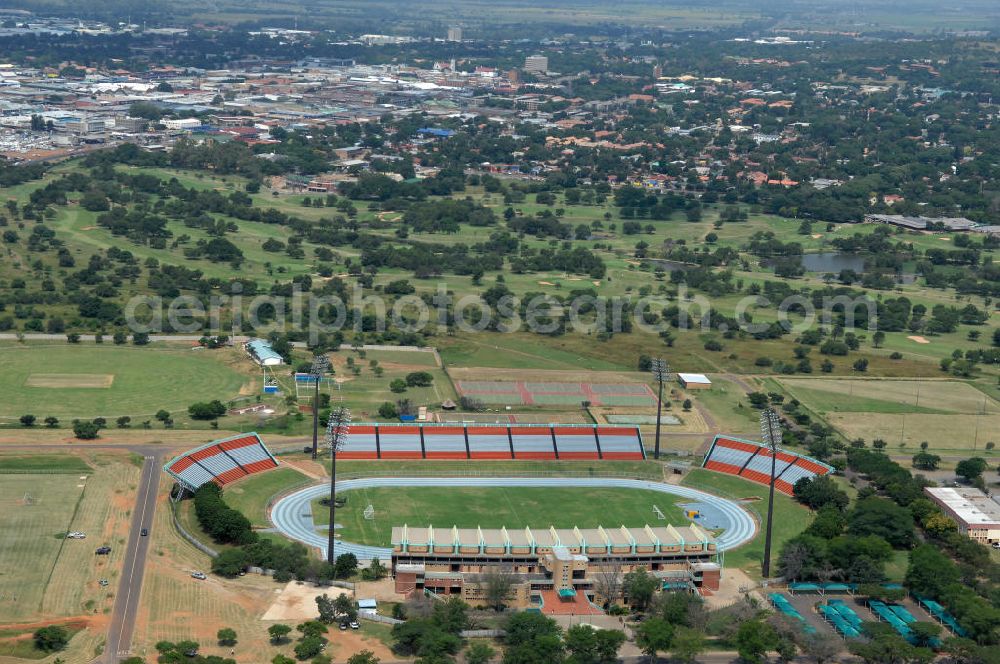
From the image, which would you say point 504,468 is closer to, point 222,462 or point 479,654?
point 222,462

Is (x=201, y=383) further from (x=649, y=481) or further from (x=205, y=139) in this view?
(x=205, y=139)

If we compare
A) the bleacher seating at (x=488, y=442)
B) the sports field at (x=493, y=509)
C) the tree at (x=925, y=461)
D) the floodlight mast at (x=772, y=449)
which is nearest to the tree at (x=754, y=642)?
the floodlight mast at (x=772, y=449)

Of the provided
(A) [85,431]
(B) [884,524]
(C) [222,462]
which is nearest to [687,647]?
(B) [884,524]

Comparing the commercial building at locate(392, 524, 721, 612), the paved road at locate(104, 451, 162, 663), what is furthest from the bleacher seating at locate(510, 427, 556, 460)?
the paved road at locate(104, 451, 162, 663)

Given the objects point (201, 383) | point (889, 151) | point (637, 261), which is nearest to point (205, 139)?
point (637, 261)

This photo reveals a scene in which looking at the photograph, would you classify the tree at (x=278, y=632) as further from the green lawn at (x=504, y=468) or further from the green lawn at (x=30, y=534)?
the green lawn at (x=504, y=468)
